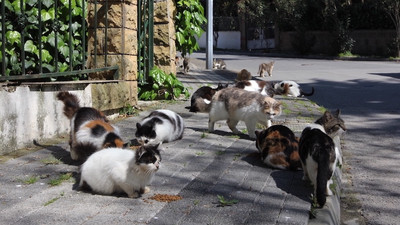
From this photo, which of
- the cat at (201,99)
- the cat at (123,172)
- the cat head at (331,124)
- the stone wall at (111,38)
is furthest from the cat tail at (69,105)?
the cat at (201,99)

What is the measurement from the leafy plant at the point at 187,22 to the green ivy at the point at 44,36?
4971 millimetres

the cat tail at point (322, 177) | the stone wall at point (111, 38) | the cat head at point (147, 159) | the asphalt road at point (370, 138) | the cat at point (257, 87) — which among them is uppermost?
the stone wall at point (111, 38)

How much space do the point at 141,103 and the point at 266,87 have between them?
9.02 ft

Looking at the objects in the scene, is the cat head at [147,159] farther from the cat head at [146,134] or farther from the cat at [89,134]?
the cat head at [146,134]

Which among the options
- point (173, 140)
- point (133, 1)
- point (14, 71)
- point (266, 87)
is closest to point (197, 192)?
point (173, 140)

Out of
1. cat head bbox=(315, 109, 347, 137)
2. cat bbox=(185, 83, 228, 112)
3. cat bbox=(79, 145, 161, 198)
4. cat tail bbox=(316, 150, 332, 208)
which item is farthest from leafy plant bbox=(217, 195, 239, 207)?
cat bbox=(185, 83, 228, 112)

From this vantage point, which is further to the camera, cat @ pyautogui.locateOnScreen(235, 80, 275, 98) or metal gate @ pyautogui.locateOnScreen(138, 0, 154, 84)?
cat @ pyautogui.locateOnScreen(235, 80, 275, 98)

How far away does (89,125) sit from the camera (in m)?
6.08

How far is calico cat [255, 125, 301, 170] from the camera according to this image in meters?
6.09

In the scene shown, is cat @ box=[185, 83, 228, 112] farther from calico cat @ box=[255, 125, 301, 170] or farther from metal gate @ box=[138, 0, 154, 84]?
calico cat @ box=[255, 125, 301, 170]

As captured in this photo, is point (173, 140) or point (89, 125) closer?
point (89, 125)

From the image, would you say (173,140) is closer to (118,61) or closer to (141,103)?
(118,61)

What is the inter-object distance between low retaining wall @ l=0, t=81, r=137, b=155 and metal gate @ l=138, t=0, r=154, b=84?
2842mm

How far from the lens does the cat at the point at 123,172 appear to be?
4844 millimetres
